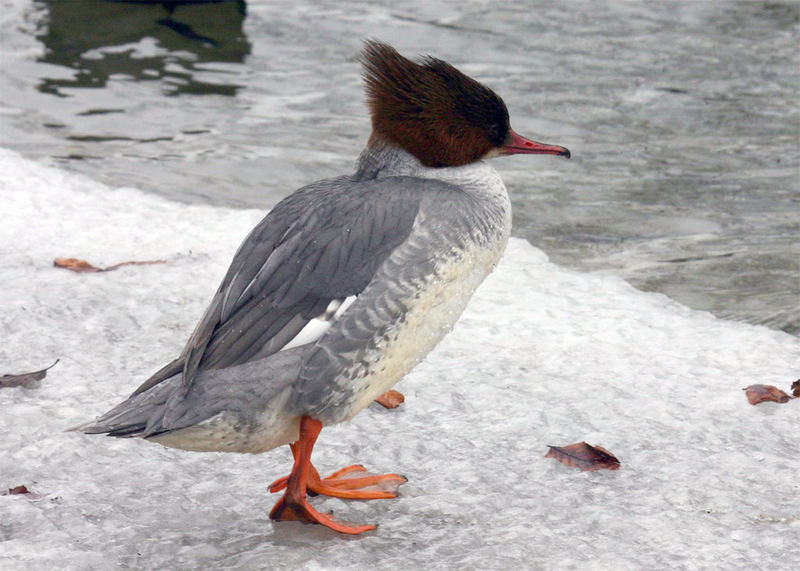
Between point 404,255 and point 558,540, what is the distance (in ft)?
2.60

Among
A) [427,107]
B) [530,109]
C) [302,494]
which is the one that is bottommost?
[302,494]

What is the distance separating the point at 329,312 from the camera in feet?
8.43

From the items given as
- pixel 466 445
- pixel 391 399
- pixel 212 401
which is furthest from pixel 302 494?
pixel 391 399

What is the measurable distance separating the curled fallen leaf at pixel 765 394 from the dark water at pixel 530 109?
0.98 metres

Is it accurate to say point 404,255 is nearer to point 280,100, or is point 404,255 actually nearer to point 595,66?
point 280,100

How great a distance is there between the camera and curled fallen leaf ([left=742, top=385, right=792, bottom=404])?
337 cm

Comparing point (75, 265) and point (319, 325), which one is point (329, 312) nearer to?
point (319, 325)

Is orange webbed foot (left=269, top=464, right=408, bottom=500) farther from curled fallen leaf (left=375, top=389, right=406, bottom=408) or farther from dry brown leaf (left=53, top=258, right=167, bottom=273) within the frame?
dry brown leaf (left=53, top=258, right=167, bottom=273)

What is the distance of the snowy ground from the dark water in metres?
1.02

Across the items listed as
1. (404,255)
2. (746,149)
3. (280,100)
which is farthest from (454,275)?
(280,100)

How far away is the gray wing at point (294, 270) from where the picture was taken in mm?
2543

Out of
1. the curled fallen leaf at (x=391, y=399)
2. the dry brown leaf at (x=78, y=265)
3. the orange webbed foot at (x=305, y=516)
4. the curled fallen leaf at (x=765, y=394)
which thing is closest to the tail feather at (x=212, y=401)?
the orange webbed foot at (x=305, y=516)

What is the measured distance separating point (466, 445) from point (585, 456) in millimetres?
344

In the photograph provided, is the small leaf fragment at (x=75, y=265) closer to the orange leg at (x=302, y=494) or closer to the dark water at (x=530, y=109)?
the dark water at (x=530, y=109)
